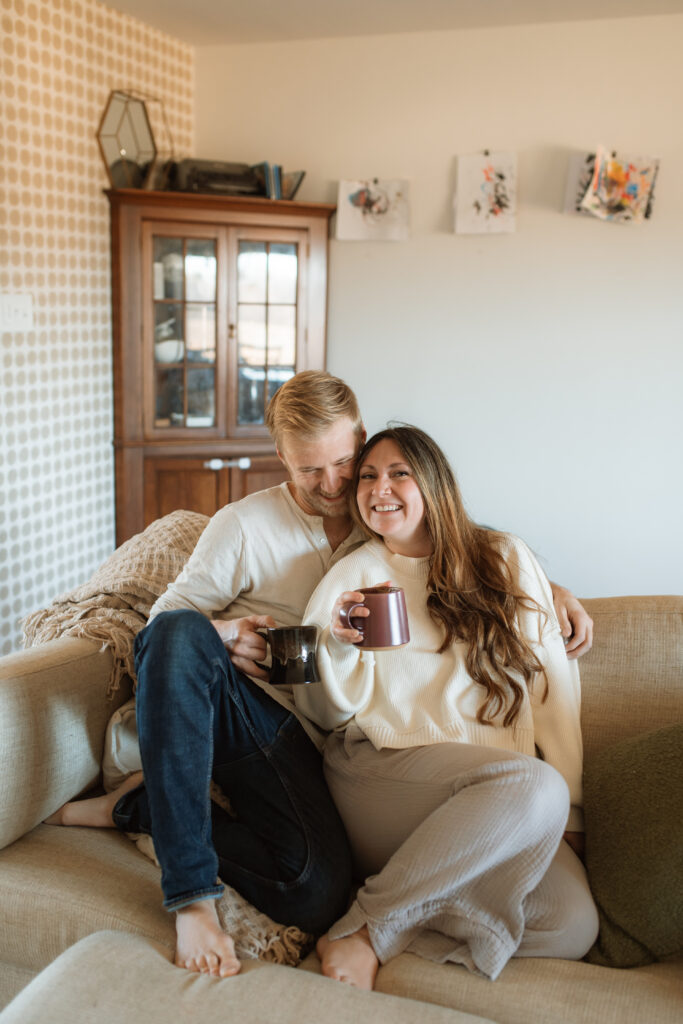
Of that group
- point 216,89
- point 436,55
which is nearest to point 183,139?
point 216,89

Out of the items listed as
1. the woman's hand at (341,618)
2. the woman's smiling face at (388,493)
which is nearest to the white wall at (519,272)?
the woman's smiling face at (388,493)

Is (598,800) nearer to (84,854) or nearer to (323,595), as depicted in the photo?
(323,595)

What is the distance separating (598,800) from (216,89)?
11.9 feet

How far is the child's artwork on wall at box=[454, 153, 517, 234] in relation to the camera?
3809mm

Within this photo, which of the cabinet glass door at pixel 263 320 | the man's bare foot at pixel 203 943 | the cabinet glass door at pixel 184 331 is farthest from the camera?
the cabinet glass door at pixel 263 320

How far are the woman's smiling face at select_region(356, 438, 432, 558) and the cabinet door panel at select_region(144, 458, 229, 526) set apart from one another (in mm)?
2134

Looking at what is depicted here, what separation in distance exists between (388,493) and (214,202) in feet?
7.93

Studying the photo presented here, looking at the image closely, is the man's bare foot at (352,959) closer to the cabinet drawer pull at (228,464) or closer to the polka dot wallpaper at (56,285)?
the polka dot wallpaper at (56,285)

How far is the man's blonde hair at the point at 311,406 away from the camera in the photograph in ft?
5.65

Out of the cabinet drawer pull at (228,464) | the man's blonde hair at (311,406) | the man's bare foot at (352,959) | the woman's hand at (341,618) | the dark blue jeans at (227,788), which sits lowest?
the man's bare foot at (352,959)

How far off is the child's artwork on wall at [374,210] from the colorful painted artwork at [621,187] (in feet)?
2.49

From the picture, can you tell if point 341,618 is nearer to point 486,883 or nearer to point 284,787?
point 284,787

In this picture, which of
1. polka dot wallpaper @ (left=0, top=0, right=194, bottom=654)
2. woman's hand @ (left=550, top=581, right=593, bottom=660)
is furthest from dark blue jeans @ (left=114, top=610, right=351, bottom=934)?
polka dot wallpaper @ (left=0, top=0, right=194, bottom=654)

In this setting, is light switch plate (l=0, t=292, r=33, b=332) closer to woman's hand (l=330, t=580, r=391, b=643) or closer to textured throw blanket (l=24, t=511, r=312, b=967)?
textured throw blanket (l=24, t=511, r=312, b=967)
